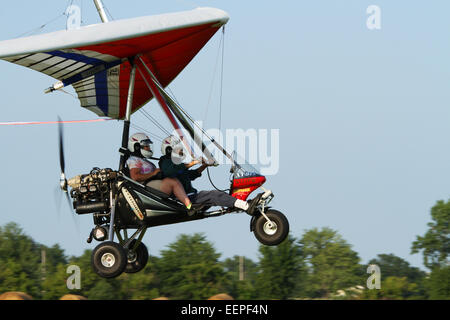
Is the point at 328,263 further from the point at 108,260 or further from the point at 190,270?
the point at 108,260

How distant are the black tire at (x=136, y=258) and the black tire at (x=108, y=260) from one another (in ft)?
4.80

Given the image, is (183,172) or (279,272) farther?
(279,272)

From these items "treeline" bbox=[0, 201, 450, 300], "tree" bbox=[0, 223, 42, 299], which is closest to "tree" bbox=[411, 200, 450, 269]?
"treeline" bbox=[0, 201, 450, 300]

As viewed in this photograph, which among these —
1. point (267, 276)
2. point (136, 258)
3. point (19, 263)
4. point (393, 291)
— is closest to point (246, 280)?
point (267, 276)

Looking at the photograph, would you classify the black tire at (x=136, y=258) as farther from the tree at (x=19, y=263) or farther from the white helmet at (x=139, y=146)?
the tree at (x=19, y=263)

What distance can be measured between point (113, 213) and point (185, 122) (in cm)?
221

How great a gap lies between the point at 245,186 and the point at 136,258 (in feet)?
9.68

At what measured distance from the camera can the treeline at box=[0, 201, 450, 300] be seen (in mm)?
47938

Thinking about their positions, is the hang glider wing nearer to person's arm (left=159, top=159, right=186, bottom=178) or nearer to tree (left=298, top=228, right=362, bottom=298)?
person's arm (left=159, top=159, right=186, bottom=178)

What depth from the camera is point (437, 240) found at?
52344 mm

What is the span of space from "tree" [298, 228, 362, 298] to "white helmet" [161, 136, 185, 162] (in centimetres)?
3437
